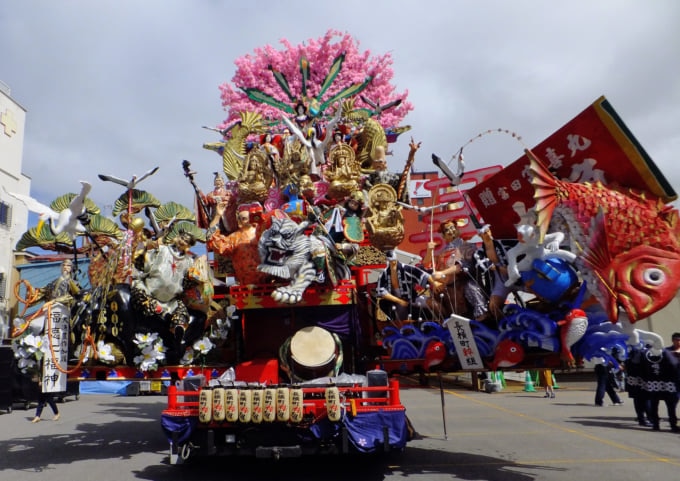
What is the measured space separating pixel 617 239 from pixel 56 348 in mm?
6756

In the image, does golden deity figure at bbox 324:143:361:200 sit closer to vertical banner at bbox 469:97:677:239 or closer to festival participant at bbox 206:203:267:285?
festival participant at bbox 206:203:267:285

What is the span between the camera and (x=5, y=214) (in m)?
24.2

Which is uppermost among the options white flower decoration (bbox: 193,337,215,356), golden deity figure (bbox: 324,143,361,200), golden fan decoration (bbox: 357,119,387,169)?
golden fan decoration (bbox: 357,119,387,169)

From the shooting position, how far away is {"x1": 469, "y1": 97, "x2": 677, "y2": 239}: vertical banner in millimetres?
5508

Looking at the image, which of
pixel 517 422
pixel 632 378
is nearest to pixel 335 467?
pixel 517 422

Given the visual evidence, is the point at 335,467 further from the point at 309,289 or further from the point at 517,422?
the point at 517,422

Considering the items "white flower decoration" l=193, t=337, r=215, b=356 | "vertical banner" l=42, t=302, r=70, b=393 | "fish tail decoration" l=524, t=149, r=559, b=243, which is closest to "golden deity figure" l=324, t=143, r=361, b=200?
"white flower decoration" l=193, t=337, r=215, b=356

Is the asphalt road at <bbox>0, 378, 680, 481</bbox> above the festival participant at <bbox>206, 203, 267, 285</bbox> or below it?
below

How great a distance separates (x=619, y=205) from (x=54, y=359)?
6787 millimetres

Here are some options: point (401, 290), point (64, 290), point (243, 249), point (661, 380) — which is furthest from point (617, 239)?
point (64, 290)

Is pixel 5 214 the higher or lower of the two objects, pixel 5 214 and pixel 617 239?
the higher

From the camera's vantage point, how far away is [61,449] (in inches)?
316

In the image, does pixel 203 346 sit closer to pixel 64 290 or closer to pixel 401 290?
pixel 64 290

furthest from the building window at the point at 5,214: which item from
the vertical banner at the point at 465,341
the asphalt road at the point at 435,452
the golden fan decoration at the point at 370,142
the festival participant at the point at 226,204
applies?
the vertical banner at the point at 465,341
